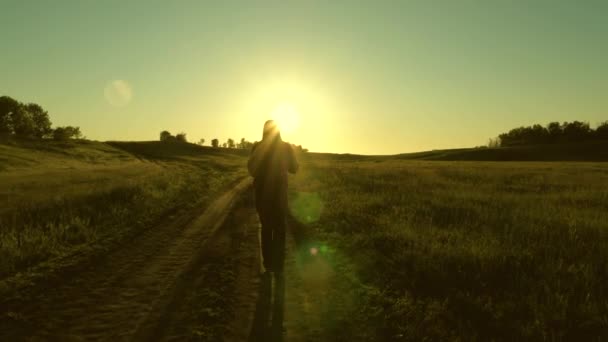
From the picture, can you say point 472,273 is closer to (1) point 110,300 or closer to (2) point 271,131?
(2) point 271,131

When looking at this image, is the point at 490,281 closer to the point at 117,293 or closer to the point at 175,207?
the point at 117,293

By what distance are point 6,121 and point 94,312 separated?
422ft

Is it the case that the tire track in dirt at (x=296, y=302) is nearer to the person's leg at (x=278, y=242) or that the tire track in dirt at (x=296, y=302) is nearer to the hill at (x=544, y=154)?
the person's leg at (x=278, y=242)

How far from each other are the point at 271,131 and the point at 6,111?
416 ft

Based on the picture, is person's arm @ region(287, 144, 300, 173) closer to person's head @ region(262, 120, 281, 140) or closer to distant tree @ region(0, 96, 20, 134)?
person's head @ region(262, 120, 281, 140)

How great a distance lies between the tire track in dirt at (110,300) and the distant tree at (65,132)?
137 m

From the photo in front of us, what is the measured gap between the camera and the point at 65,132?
446 ft

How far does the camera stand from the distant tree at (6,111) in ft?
351

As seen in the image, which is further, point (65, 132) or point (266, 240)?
point (65, 132)

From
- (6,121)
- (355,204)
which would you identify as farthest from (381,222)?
(6,121)

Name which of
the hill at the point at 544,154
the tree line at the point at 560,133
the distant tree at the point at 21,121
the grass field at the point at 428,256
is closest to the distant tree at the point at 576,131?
the tree line at the point at 560,133

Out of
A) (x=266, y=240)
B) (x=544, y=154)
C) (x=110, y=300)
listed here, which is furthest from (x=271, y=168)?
(x=544, y=154)

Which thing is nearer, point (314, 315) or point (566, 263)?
point (314, 315)

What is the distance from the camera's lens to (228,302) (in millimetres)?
6031
